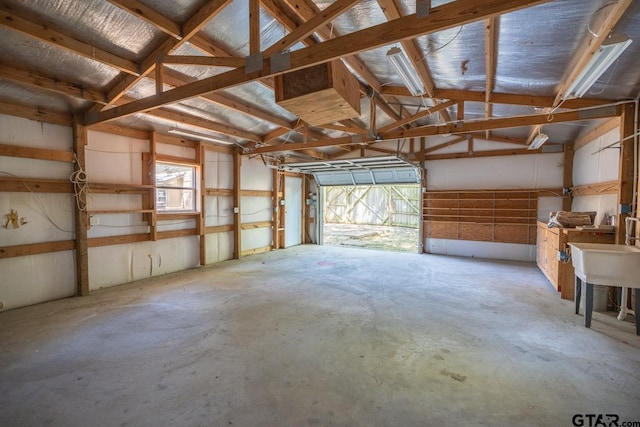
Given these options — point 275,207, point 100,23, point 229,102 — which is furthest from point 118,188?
point 275,207

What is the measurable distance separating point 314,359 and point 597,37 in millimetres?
3721

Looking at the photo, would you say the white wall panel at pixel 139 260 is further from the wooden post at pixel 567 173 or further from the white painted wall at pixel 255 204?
the wooden post at pixel 567 173

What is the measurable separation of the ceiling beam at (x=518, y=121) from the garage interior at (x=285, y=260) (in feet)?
0.10

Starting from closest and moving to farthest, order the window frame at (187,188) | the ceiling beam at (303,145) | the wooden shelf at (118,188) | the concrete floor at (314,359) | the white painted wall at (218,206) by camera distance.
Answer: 1. the concrete floor at (314,359)
2. the wooden shelf at (118,188)
3. the ceiling beam at (303,145)
4. the window frame at (187,188)
5. the white painted wall at (218,206)

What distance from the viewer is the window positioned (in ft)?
20.3

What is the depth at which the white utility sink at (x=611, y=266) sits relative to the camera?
10.0 feet

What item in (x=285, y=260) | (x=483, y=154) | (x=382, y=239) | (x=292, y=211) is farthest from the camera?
(x=382, y=239)

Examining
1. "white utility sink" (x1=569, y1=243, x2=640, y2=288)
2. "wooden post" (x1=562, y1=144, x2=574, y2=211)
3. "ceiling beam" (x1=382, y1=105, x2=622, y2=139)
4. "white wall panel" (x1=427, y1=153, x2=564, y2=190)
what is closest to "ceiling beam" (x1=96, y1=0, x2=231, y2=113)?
"ceiling beam" (x1=382, y1=105, x2=622, y2=139)

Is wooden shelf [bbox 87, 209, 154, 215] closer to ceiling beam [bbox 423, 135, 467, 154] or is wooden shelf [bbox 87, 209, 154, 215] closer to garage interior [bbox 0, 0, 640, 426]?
garage interior [bbox 0, 0, 640, 426]

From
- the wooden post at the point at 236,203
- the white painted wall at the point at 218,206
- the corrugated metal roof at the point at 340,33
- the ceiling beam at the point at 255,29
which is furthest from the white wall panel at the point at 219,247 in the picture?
the ceiling beam at the point at 255,29

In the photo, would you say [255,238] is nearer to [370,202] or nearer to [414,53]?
[414,53]

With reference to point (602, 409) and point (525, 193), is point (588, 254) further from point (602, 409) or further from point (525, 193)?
point (525, 193)

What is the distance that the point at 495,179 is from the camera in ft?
24.1

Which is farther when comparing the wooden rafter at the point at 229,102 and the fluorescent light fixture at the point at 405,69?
the wooden rafter at the point at 229,102
